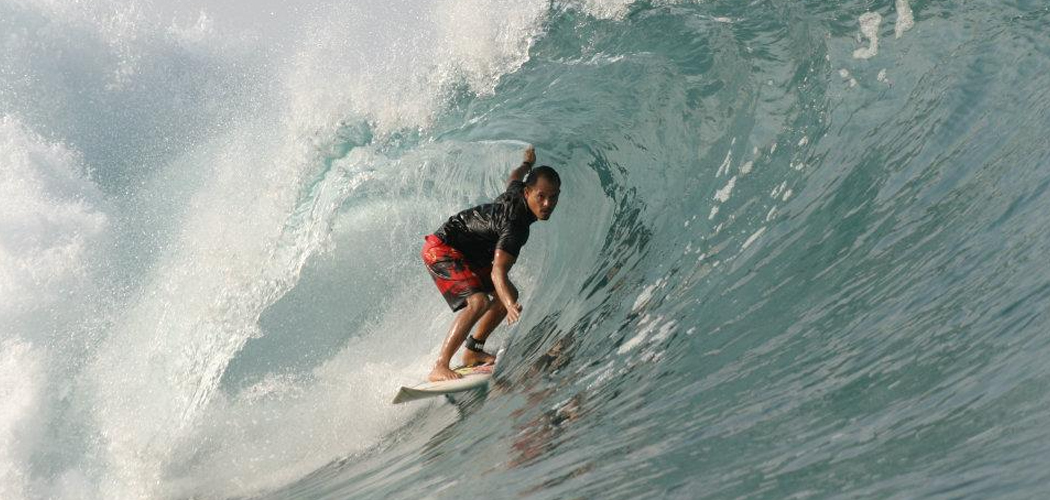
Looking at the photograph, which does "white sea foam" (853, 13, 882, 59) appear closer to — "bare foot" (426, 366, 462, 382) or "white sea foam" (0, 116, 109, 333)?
"bare foot" (426, 366, 462, 382)

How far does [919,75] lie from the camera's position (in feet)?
A: 22.6

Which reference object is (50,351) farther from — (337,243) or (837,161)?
(837,161)

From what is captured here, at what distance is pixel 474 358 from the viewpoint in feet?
21.4

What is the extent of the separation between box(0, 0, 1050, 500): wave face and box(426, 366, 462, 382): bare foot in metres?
0.19

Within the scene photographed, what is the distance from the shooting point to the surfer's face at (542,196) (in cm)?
586

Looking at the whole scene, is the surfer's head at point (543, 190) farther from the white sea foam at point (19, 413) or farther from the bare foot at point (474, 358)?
the white sea foam at point (19, 413)

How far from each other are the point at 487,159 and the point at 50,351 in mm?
4636

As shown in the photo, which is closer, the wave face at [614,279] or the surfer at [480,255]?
the wave face at [614,279]

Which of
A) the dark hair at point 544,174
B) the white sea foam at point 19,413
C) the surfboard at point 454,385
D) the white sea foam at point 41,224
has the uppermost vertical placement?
the white sea foam at point 41,224

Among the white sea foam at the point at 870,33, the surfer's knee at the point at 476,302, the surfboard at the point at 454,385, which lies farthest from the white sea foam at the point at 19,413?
the white sea foam at the point at 870,33

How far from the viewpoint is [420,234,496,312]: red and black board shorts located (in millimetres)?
6277

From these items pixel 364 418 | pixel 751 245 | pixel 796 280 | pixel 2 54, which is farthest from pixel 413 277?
pixel 2 54

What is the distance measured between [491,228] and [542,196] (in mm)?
543

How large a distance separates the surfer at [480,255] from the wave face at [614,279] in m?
0.35
